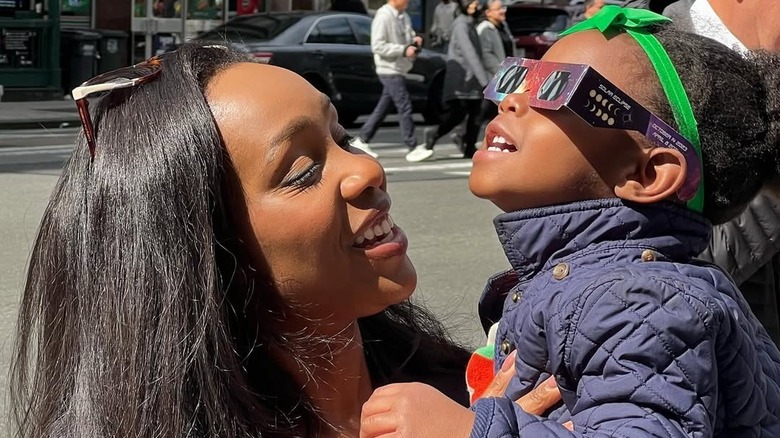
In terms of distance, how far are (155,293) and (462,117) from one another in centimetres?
1137

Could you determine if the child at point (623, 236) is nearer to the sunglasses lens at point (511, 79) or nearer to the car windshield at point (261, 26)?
the sunglasses lens at point (511, 79)

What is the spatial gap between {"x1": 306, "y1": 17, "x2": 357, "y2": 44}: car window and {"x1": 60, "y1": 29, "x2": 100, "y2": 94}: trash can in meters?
4.87

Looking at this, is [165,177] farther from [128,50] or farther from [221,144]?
[128,50]

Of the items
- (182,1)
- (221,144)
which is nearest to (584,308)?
(221,144)

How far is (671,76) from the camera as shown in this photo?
6.19ft

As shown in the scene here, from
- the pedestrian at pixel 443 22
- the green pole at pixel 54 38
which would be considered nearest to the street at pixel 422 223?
the pedestrian at pixel 443 22

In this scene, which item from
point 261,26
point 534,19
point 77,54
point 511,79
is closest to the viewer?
point 511,79

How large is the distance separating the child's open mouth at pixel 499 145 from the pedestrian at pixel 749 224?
90 centimetres

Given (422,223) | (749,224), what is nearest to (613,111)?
(749,224)

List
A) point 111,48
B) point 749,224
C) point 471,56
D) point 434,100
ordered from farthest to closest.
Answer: point 111,48
point 434,100
point 471,56
point 749,224

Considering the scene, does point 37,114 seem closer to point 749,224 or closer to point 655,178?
point 749,224

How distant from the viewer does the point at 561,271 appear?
178 centimetres

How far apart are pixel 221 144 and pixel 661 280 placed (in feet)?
2.23

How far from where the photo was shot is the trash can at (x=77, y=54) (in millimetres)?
18438
